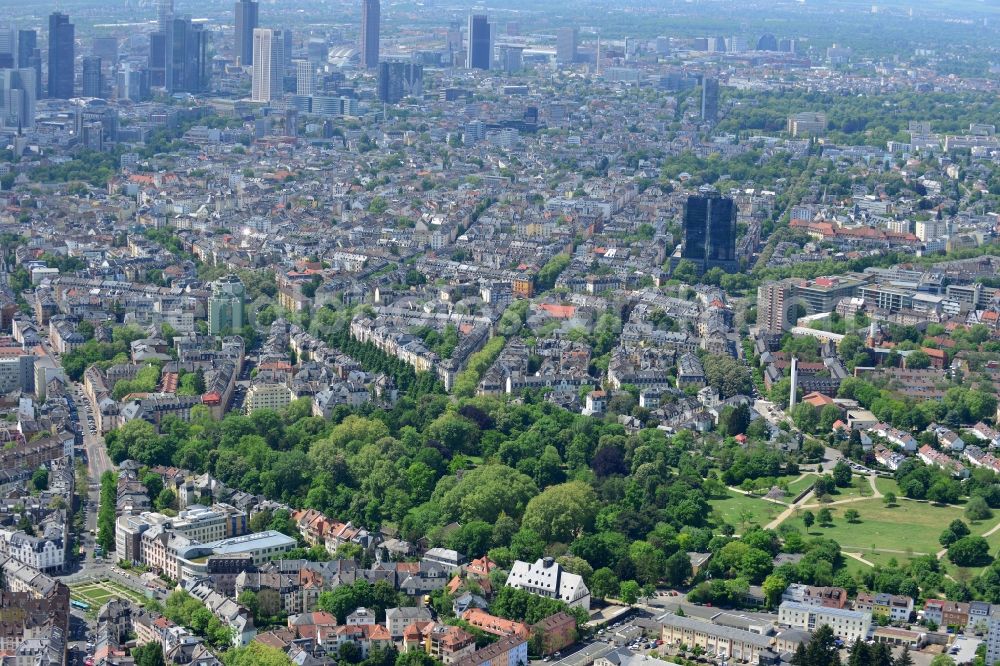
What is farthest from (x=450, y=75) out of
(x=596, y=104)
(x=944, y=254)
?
(x=944, y=254)

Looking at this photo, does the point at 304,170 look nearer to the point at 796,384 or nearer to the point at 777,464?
the point at 796,384

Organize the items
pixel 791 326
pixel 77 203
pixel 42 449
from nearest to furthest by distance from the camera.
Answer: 1. pixel 42 449
2. pixel 791 326
3. pixel 77 203

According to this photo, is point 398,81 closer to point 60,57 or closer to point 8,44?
point 60,57

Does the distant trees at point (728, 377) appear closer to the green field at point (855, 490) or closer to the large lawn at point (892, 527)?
the green field at point (855, 490)

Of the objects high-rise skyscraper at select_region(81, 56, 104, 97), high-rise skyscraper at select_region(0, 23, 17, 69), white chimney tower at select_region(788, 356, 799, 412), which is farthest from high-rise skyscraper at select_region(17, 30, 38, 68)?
white chimney tower at select_region(788, 356, 799, 412)

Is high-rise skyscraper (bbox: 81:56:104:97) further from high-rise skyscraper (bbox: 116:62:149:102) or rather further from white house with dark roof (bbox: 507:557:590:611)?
white house with dark roof (bbox: 507:557:590:611)

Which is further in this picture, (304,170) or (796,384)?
(304,170)
